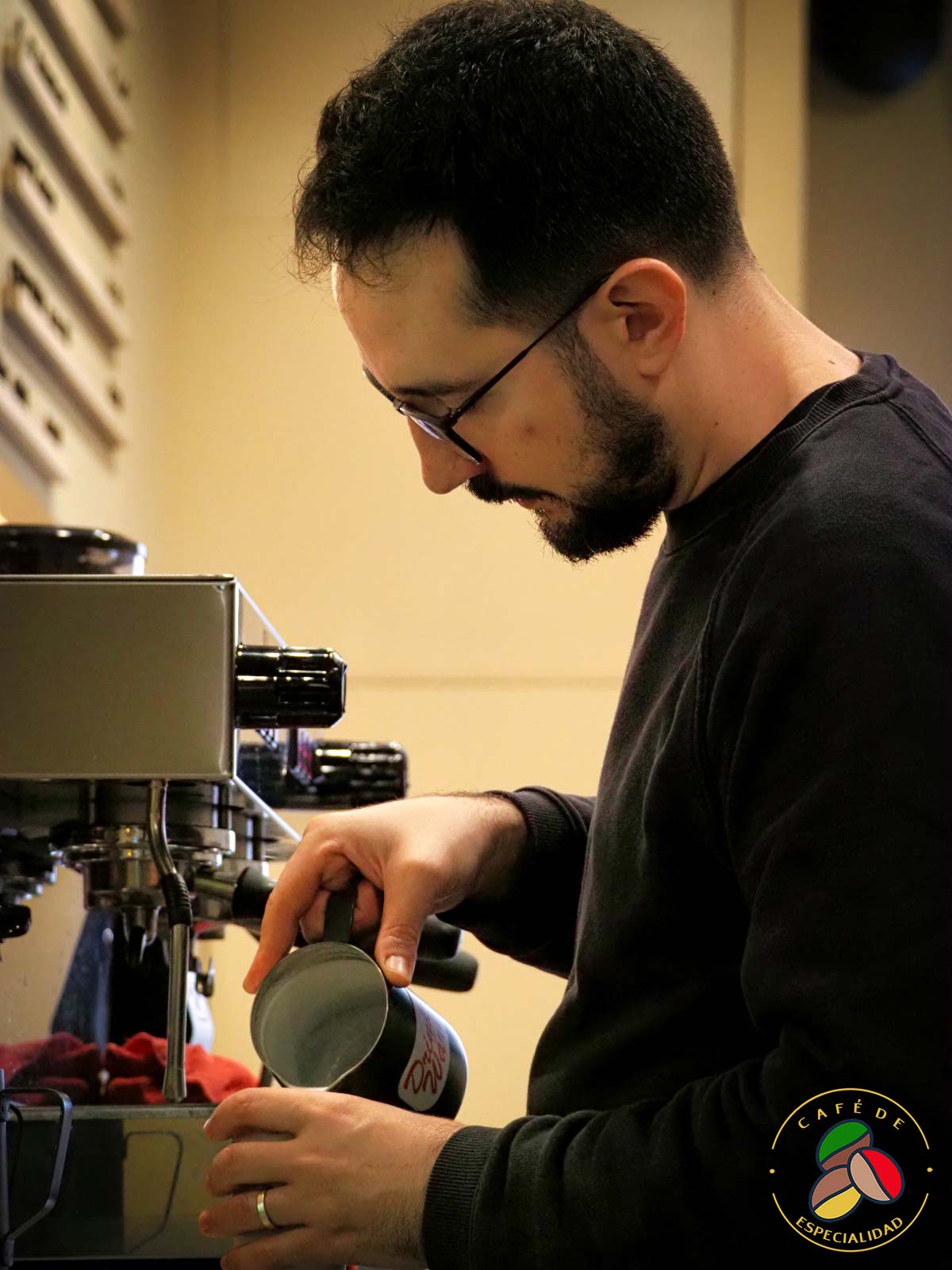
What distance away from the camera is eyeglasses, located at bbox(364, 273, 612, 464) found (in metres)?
0.79

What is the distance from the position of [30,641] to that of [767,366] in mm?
411

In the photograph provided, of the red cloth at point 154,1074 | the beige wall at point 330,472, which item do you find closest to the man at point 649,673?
the red cloth at point 154,1074

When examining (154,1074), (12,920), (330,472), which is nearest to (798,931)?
(12,920)

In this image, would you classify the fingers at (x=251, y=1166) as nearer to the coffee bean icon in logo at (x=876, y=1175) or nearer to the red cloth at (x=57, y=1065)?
the coffee bean icon in logo at (x=876, y=1175)

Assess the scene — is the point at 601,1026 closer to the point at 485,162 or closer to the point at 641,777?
the point at 641,777

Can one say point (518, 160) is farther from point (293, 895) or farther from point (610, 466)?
point (293, 895)

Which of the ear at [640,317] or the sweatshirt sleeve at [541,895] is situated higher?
the ear at [640,317]

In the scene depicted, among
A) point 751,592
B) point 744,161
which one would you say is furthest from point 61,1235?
point 744,161

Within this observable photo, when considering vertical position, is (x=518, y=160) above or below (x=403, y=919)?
above

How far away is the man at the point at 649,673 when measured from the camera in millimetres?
604

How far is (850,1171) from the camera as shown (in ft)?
2.00

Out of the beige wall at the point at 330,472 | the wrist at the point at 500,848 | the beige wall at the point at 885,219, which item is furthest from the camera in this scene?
the beige wall at the point at 885,219

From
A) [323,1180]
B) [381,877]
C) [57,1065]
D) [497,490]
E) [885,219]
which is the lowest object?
[57,1065]

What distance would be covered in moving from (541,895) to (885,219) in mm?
1857
